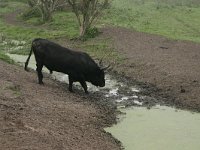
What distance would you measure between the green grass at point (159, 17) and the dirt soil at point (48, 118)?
48.6 ft

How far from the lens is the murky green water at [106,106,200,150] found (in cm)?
1201

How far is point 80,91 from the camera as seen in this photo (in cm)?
1722

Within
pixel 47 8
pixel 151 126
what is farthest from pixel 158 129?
pixel 47 8

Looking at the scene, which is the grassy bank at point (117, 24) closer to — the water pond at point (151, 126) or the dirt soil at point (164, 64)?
the dirt soil at point (164, 64)

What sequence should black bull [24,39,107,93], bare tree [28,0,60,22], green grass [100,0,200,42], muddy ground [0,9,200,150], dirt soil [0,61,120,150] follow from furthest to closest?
bare tree [28,0,60,22] → green grass [100,0,200,42] → black bull [24,39,107,93] → muddy ground [0,9,200,150] → dirt soil [0,61,120,150]

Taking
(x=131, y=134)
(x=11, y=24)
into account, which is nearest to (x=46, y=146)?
(x=131, y=134)

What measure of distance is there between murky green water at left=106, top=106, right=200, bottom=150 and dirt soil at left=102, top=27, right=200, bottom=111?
118cm

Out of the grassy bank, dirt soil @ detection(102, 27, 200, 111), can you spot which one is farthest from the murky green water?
the grassy bank

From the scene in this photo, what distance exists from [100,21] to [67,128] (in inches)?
974

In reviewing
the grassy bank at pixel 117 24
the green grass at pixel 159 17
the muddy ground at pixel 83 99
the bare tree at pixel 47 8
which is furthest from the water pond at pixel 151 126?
the bare tree at pixel 47 8

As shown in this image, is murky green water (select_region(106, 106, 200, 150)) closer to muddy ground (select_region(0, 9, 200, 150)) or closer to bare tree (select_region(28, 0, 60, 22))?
muddy ground (select_region(0, 9, 200, 150))

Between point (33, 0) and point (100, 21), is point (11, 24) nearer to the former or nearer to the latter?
point (33, 0)

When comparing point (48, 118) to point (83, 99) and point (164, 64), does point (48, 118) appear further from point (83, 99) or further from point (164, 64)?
point (164, 64)

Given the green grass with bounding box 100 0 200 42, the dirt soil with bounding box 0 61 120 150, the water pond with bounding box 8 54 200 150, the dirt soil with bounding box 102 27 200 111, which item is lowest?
the green grass with bounding box 100 0 200 42
